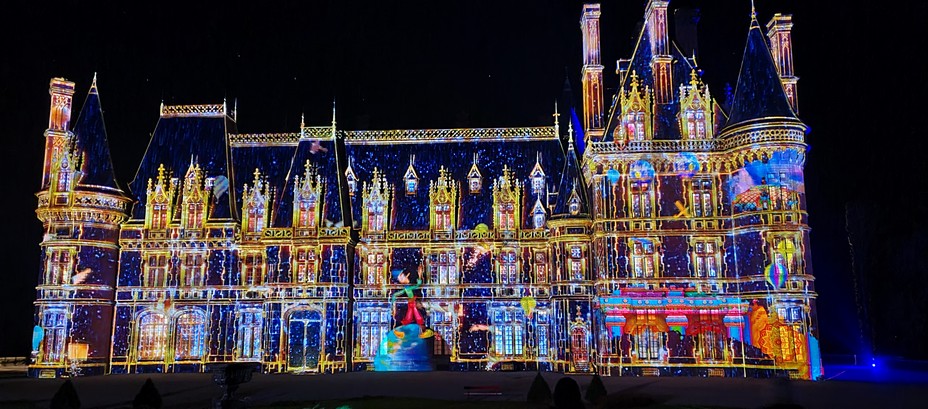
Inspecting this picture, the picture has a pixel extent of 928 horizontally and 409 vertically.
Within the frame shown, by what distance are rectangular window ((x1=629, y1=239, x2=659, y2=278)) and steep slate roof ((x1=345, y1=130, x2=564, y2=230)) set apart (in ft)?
26.6

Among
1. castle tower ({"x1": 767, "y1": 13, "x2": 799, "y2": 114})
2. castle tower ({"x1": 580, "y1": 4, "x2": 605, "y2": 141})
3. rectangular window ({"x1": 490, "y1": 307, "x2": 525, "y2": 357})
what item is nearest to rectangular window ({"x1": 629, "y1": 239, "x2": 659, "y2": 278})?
castle tower ({"x1": 580, "y1": 4, "x2": 605, "y2": 141})

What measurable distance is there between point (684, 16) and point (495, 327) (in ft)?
82.3

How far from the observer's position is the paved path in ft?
92.3

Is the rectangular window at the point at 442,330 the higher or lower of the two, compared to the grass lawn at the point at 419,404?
higher

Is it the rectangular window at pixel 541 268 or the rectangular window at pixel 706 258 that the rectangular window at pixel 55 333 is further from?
the rectangular window at pixel 706 258

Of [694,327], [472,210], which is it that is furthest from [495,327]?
[694,327]

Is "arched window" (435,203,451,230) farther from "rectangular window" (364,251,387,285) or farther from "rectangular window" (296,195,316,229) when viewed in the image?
"rectangular window" (296,195,316,229)

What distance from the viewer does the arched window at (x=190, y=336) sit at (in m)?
47.5

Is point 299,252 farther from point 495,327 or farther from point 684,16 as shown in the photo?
point 684,16

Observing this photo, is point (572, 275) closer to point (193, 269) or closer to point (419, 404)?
point (419, 404)

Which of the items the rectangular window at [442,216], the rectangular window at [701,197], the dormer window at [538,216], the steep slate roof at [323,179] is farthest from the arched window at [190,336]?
the rectangular window at [701,197]

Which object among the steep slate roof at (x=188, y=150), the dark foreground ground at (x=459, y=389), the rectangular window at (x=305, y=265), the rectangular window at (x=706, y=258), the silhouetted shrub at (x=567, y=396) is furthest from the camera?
the steep slate roof at (x=188, y=150)

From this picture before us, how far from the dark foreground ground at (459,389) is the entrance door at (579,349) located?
2376 mm

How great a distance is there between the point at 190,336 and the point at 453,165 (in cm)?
2103
